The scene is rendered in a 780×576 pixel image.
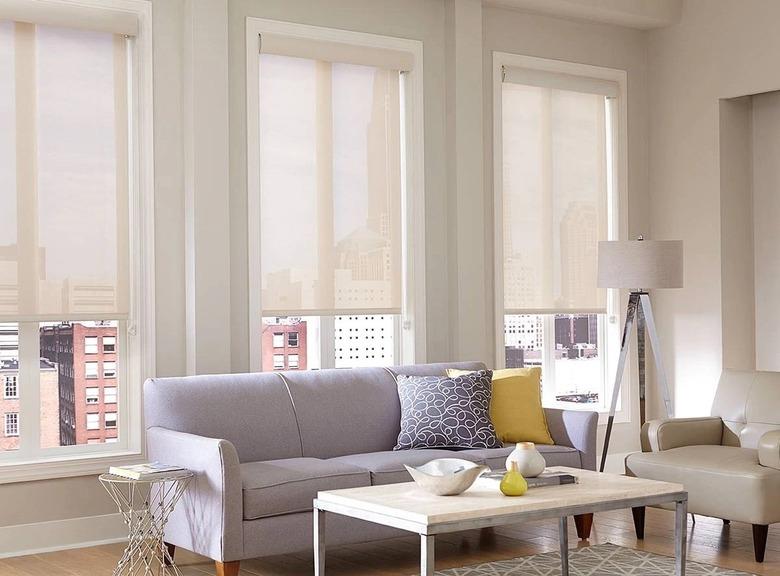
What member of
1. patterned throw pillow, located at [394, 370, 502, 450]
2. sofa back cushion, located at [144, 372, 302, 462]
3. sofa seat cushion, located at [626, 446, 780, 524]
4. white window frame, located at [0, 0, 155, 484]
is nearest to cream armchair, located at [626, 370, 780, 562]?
sofa seat cushion, located at [626, 446, 780, 524]

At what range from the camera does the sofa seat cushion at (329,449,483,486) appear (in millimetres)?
5121

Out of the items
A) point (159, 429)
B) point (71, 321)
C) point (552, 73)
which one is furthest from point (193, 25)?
point (552, 73)

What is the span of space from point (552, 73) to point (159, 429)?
12.2 feet

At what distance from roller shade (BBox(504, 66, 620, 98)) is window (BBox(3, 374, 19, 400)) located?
3550 mm

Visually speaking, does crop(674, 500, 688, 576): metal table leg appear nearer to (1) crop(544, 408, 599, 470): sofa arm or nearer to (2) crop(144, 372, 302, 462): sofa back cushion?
(1) crop(544, 408, 599, 470): sofa arm

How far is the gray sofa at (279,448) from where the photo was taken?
4.68 m

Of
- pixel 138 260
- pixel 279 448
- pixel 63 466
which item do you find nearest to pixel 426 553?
pixel 279 448

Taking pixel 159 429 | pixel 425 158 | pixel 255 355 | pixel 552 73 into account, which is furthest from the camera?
pixel 552 73

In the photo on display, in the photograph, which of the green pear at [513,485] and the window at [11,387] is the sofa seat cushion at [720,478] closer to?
the green pear at [513,485]

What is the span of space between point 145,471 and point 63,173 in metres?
1.75

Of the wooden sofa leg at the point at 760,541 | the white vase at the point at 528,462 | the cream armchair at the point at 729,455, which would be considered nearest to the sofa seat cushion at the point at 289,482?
the white vase at the point at 528,462

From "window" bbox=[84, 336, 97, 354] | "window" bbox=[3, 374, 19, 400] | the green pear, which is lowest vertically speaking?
the green pear

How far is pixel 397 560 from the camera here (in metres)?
5.27

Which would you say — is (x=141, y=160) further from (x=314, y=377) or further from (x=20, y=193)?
(x=314, y=377)
